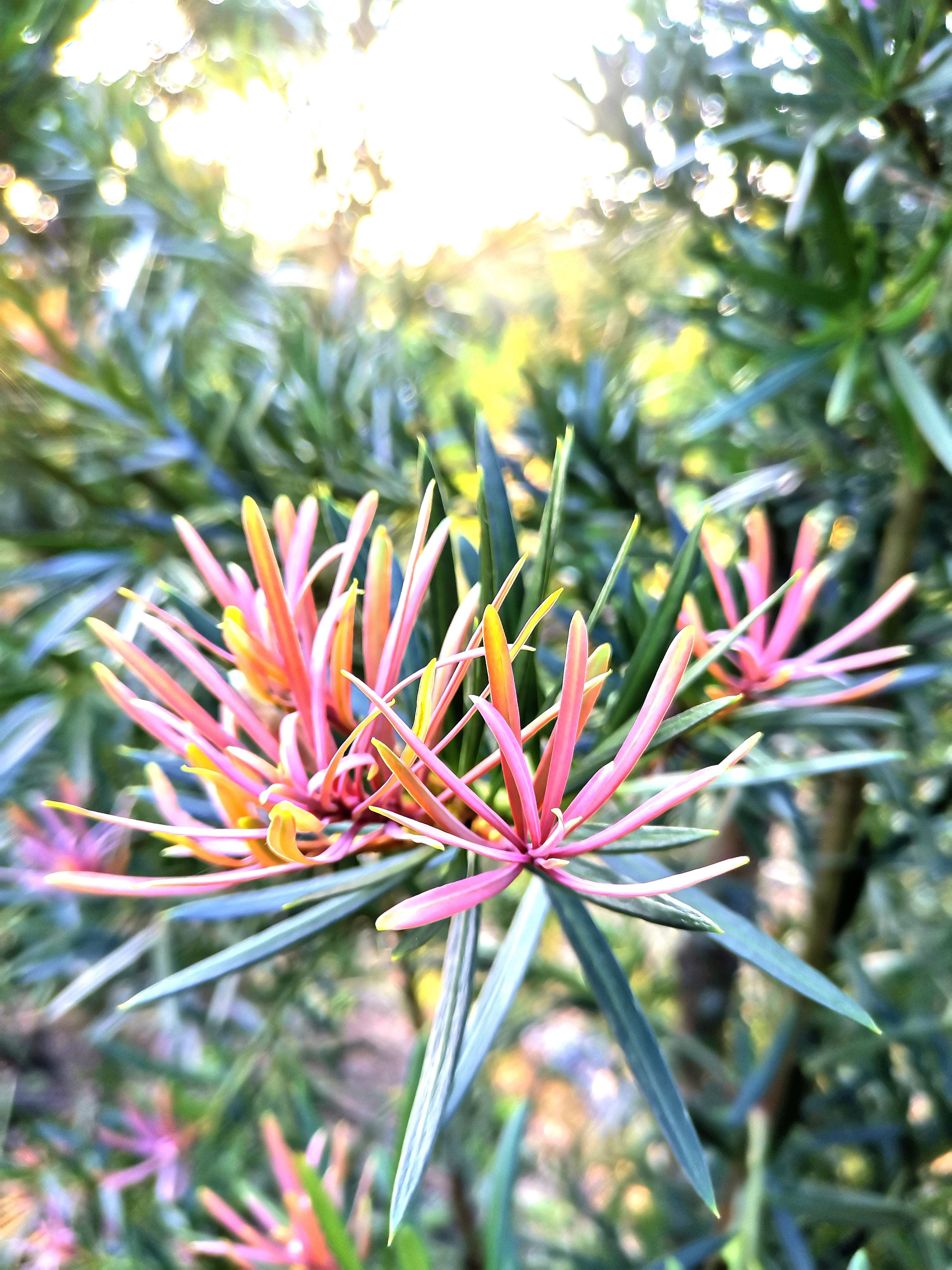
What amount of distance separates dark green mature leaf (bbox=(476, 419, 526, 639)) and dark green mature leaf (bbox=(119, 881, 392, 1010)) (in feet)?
0.20

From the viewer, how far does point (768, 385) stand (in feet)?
0.92

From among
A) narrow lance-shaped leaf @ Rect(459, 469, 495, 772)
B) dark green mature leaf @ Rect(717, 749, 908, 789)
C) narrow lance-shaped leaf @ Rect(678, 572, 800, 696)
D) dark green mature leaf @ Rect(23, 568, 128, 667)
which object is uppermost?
dark green mature leaf @ Rect(23, 568, 128, 667)

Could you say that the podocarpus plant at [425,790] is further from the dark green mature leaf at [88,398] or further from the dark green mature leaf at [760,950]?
the dark green mature leaf at [88,398]

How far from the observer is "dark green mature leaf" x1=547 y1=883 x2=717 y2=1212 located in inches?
5.6

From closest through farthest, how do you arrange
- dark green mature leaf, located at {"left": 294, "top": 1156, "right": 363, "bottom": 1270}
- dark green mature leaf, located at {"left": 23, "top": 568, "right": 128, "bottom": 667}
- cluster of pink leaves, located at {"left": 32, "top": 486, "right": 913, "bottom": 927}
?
1. cluster of pink leaves, located at {"left": 32, "top": 486, "right": 913, "bottom": 927}
2. dark green mature leaf, located at {"left": 294, "top": 1156, "right": 363, "bottom": 1270}
3. dark green mature leaf, located at {"left": 23, "top": 568, "right": 128, "bottom": 667}

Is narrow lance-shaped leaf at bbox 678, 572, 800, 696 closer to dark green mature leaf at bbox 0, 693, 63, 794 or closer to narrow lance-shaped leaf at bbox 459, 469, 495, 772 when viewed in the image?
narrow lance-shaped leaf at bbox 459, 469, 495, 772

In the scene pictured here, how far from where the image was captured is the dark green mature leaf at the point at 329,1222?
0.78ft

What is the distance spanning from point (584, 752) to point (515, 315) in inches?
38.3

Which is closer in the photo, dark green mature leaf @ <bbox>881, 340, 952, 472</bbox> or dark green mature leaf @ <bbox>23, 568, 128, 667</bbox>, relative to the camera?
dark green mature leaf @ <bbox>881, 340, 952, 472</bbox>

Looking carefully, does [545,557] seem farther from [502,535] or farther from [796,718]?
[796,718]

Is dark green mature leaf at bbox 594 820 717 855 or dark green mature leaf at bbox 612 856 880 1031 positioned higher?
dark green mature leaf at bbox 594 820 717 855

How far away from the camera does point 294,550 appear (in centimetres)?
16

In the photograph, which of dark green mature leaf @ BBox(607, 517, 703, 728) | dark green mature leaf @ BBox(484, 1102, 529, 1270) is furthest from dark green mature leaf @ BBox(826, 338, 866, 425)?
dark green mature leaf @ BBox(484, 1102, 529, 1270)

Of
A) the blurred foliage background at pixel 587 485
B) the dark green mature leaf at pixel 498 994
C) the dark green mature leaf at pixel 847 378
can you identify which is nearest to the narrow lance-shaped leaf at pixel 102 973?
the blurred foliage background at pixel 587 485
